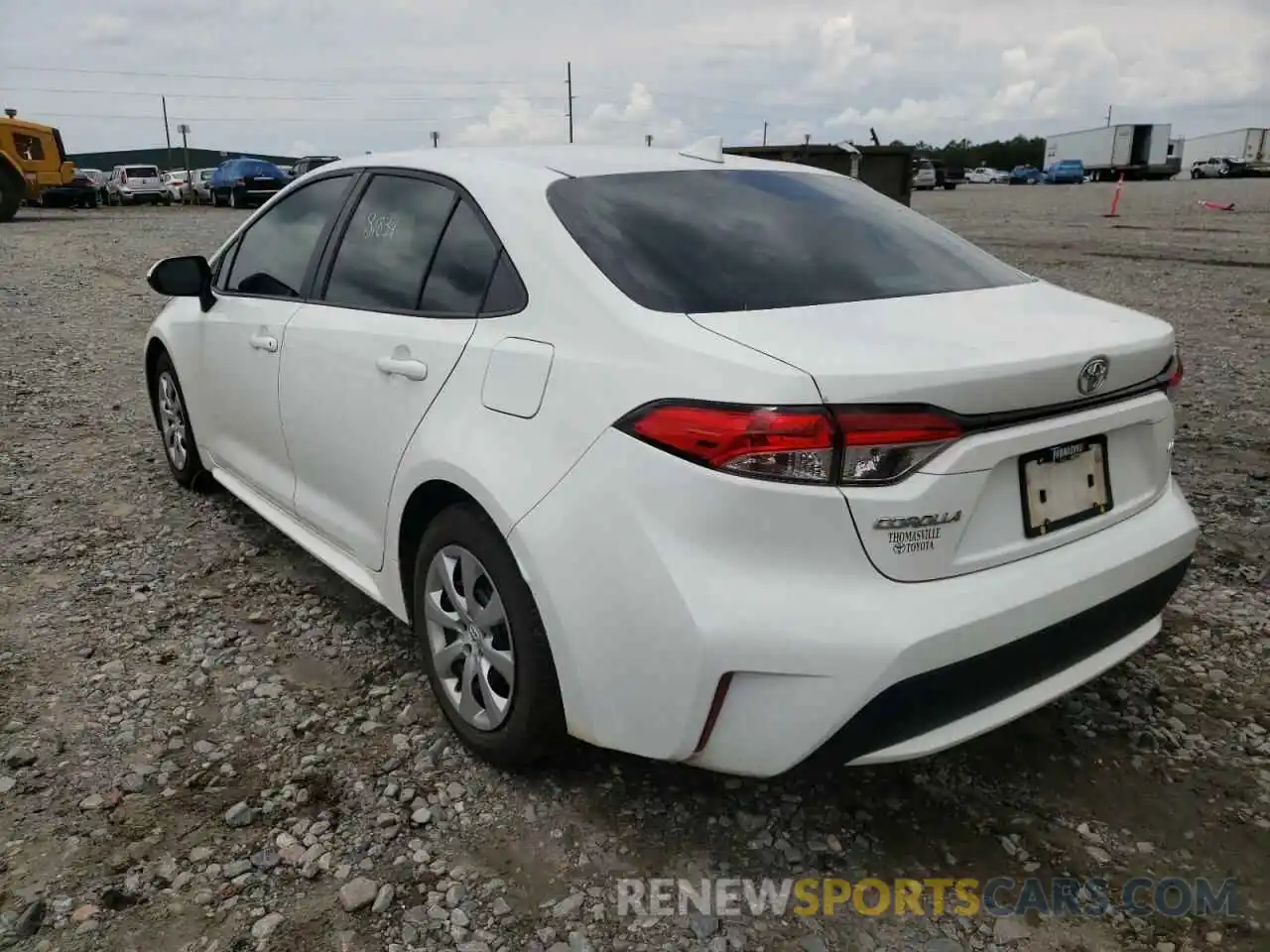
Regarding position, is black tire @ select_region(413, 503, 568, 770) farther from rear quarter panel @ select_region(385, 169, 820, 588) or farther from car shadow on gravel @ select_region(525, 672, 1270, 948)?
car shadow on gravel @ select_region(525, 672, 1270, 948)

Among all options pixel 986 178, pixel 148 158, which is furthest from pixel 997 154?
pixel 148 158

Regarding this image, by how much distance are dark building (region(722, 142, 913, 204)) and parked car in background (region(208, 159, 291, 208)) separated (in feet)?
74.4

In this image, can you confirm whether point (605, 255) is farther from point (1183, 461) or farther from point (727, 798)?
point (1183, 461)

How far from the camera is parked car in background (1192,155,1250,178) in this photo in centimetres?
5662

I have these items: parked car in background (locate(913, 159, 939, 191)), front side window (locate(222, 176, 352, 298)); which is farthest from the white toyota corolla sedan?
parked car in background (locate(913, 159, 939, 191))

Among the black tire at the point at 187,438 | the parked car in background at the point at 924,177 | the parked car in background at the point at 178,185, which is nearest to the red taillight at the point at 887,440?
the black tire at the point at 187,438

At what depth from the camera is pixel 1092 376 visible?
7.29 ft

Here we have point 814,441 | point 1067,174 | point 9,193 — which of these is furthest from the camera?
point 1067,174

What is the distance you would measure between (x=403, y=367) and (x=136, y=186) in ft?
135

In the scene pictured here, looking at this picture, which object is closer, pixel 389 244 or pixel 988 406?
pixel 988 406

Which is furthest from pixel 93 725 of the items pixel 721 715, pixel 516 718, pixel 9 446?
pixel 9 446

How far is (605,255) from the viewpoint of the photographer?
242 cm

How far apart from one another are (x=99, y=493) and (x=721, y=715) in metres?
4.12

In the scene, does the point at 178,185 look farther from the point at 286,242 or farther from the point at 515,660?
the point at 515,660
